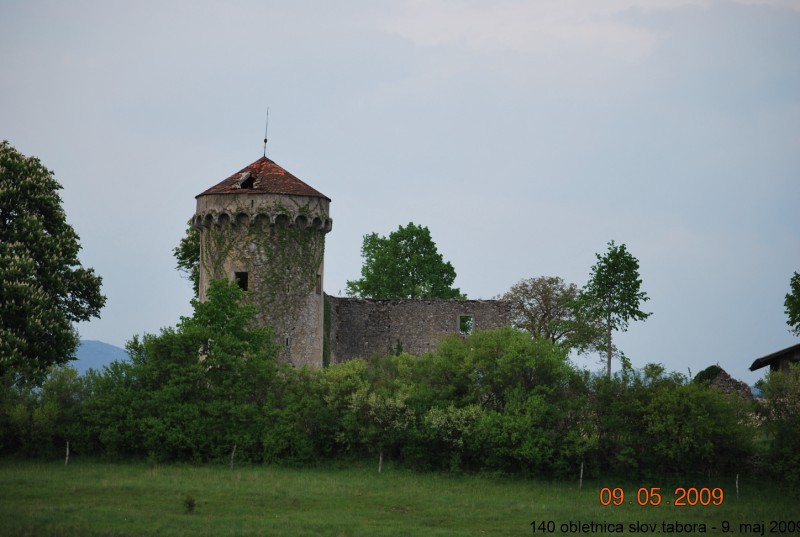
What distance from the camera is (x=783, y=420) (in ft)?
141

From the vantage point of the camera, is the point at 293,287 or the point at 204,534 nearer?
the point at 204,534

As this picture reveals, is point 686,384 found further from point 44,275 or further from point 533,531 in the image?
point 44,275

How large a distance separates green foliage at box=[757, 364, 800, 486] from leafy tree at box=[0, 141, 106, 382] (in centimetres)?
2726

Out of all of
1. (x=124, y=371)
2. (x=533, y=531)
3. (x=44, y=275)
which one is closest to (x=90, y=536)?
(x=533, y=531)

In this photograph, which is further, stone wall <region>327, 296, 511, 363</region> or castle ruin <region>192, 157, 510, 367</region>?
stone wall <region>327, 296, 511, 363</region>

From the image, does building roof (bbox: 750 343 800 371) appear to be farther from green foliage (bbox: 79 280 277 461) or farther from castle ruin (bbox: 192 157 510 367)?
green foliage (bbox: 79 280 277 461)

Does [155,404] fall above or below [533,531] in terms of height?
above

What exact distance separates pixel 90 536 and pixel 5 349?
16.7 metres

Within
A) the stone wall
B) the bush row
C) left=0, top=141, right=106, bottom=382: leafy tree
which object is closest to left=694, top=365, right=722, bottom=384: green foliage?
the stone wall

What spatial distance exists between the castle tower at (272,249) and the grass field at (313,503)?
805 cm

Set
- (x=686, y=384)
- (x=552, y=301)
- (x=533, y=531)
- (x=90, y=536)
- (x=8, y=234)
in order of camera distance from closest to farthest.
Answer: (x=90, y=536) < (x=533, y=531) < (x=686, y=384) < (x=8, y=234) < (x=552, y=301)

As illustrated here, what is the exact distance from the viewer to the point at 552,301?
7675cm

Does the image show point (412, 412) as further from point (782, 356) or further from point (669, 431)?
point (782, 356)

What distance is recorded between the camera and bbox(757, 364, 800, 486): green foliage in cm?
4206
